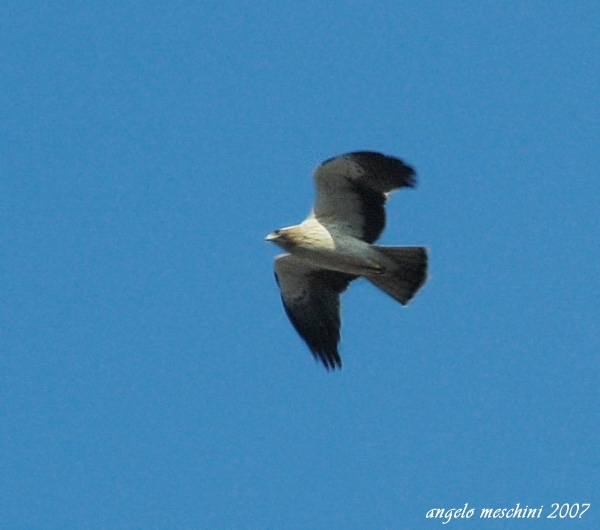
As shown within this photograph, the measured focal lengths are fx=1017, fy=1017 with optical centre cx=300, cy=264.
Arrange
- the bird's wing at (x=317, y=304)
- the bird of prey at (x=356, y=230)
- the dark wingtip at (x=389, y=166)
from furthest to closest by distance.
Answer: the bird's wing at (x=317, y=304) → the bird of prey at (x=356, y=230) → the dark wingtip at (x=389, y=166)

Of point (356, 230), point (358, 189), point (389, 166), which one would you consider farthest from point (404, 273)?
point (389, 166)

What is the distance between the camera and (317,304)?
1132 cm

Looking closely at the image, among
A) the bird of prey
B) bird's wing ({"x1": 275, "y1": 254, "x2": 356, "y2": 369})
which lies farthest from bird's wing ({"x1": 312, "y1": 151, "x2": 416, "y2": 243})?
bird's wing ({"x1": 275, "y1": 254, "x2": 356, "y2": 369})

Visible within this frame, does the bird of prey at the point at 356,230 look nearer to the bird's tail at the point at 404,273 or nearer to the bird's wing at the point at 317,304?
the bird's tail at the point at 404,273

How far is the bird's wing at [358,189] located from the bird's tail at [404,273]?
35cm

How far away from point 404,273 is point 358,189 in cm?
99

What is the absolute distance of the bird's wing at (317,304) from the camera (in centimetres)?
1126

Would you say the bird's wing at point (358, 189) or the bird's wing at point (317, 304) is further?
the bird's wing at point (317, 304)

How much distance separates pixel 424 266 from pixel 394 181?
0.93 metres

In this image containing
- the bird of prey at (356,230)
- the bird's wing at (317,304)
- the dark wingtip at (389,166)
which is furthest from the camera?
the bird's wing at (317,304)

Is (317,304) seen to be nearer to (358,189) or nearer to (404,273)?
(404,273)

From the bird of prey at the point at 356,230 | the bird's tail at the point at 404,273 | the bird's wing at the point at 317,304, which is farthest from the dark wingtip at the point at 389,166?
the bird's wing at the point at 317,304

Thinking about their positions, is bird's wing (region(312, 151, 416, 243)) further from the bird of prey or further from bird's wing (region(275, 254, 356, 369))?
bird's wing (region(275, 254, 356, 369))

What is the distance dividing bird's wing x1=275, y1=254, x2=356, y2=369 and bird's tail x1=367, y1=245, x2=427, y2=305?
771mm
